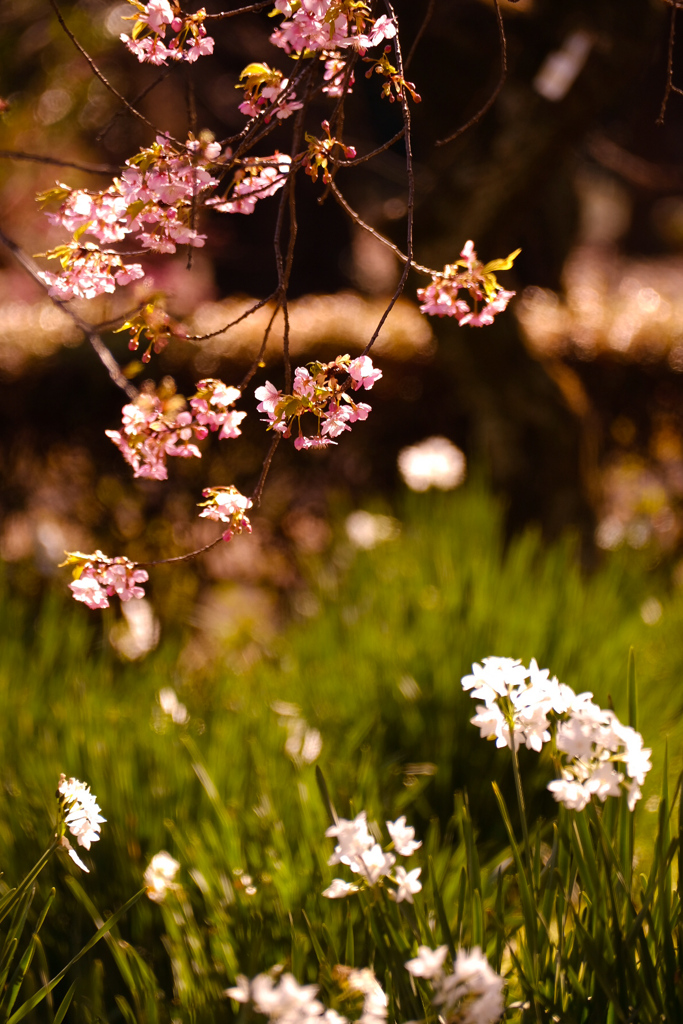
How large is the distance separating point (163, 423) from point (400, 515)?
6.57 ft

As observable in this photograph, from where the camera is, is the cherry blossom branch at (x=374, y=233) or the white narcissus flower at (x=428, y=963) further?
the cherry blossom branch at (x=374, y=233)

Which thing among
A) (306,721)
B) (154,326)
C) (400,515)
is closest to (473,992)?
(154,326)

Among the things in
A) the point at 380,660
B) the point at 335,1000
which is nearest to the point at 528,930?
the point at 335,1000

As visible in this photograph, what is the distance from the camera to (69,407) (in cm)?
339

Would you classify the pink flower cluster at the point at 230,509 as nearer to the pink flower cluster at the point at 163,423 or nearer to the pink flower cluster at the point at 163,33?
the pink flower cluster at the point at 163,423

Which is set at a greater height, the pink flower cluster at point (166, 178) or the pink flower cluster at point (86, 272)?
the pink flower cluster at point (166, 178)

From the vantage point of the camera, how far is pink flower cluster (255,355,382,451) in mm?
852

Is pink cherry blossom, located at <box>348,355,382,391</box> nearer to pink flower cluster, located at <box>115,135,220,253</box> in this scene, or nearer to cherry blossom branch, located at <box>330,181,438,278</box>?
cherry blossom branch, located at <box>330,181,438,278</box>

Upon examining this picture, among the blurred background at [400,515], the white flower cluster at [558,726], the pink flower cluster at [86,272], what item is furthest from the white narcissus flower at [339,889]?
the pink flower cluster at [86,272]

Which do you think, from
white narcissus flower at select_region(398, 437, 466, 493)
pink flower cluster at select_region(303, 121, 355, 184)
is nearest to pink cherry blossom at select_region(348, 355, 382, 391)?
pink flower cluster at select_region(303, 121, 355, 184)

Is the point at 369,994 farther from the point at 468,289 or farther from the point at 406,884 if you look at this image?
the point at 468,289

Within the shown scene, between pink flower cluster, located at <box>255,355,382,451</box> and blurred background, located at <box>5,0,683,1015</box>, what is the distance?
264 mm

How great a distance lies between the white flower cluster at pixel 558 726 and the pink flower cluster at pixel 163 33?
2.59ft

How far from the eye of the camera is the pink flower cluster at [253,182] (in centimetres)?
100
